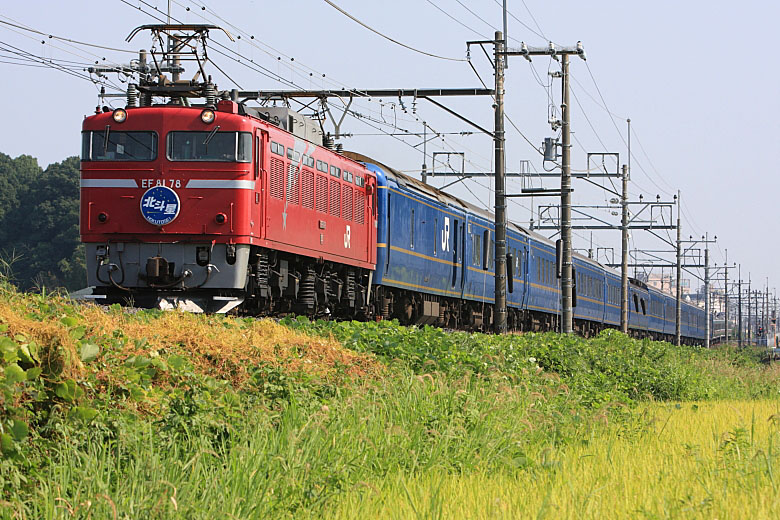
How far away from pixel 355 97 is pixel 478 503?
21.2 metres

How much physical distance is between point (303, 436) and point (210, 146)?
34.6 feet

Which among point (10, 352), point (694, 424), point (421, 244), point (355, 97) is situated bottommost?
point (694, 424)

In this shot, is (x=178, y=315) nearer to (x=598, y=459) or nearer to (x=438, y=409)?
(x=438, y=409)

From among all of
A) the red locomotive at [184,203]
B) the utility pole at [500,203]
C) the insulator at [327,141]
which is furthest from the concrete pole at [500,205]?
the red locomotive at [184,203]

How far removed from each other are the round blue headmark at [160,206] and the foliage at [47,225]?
141ft

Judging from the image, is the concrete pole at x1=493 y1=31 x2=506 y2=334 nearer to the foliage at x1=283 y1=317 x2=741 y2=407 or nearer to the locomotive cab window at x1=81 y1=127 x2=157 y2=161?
the foliage at x1=283 y1=317 x2=741 y2=407

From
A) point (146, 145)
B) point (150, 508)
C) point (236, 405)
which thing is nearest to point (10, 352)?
point (150, 508)

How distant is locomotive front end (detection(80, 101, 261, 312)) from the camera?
1728cm

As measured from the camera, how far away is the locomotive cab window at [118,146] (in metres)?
17.8

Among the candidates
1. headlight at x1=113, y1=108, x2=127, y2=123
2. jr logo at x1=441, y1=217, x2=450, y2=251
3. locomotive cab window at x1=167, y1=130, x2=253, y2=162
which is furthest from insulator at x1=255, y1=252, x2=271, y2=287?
jr logo at x1=441, y1=217, x2=450, y2=251

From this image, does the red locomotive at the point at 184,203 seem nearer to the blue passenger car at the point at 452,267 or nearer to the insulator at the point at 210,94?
the insulator at the point at 210,94

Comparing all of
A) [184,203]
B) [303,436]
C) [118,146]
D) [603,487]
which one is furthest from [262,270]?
[603,487]

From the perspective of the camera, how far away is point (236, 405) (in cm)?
859

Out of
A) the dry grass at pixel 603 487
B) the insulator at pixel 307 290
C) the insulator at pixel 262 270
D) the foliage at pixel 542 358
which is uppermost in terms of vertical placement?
the insulator at pixel 262 270
